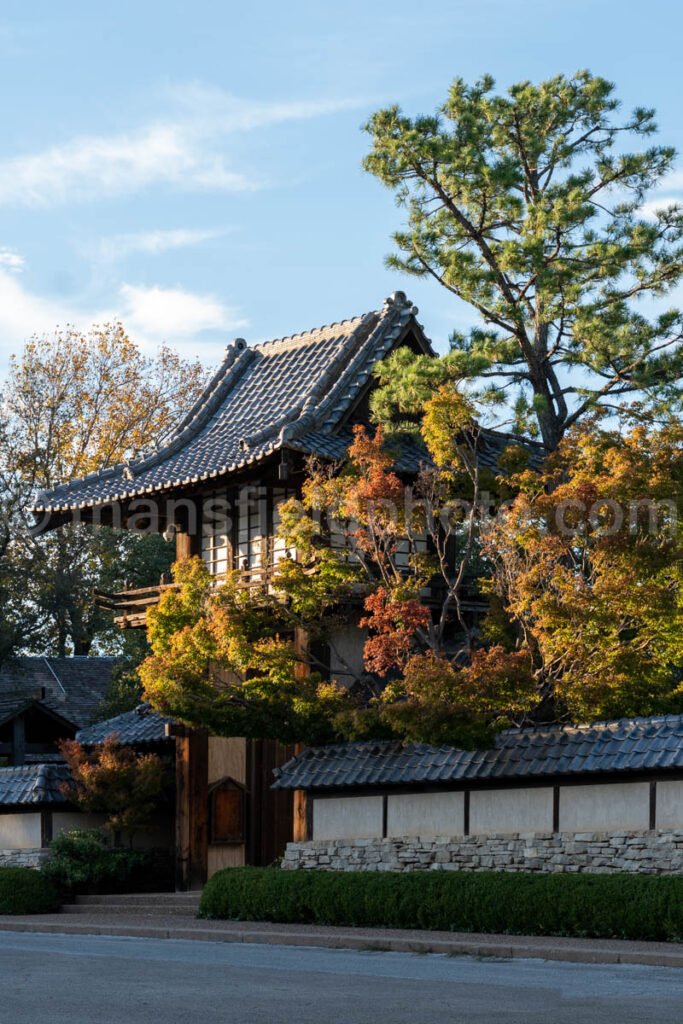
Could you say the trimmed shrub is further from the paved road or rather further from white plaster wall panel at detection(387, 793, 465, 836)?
the paved road

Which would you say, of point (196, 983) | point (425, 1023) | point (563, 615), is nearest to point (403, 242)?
point (563, 615)

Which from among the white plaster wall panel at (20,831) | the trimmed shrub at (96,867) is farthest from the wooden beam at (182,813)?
the white plaster wall panel at (20,831)

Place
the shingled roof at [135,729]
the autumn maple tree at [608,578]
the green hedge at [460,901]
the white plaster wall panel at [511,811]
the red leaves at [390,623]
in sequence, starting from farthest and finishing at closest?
the shingled roof at [135,729] → the red leaves at [390,623] → the autumn maple tree at [608,578] → the white plaster wall panel at [511,811] → the green hedge at [460,901]

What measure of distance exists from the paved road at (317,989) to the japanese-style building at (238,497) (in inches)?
530

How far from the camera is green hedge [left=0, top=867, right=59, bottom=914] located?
3097 cm

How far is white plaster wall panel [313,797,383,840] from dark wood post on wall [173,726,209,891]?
628cm

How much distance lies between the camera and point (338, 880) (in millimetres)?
25109

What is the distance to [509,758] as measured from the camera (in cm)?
2475

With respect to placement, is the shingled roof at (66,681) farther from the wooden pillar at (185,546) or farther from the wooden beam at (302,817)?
the wooden beam at (302,817)

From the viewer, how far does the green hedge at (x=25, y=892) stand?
102ft

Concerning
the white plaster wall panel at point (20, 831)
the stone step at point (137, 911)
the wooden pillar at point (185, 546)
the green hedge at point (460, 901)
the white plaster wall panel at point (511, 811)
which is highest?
the wooden pillar at point (185, 546)

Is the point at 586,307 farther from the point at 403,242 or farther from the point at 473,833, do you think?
the point at 473,833

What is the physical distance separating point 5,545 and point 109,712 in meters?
7.01

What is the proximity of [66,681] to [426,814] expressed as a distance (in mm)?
29833
